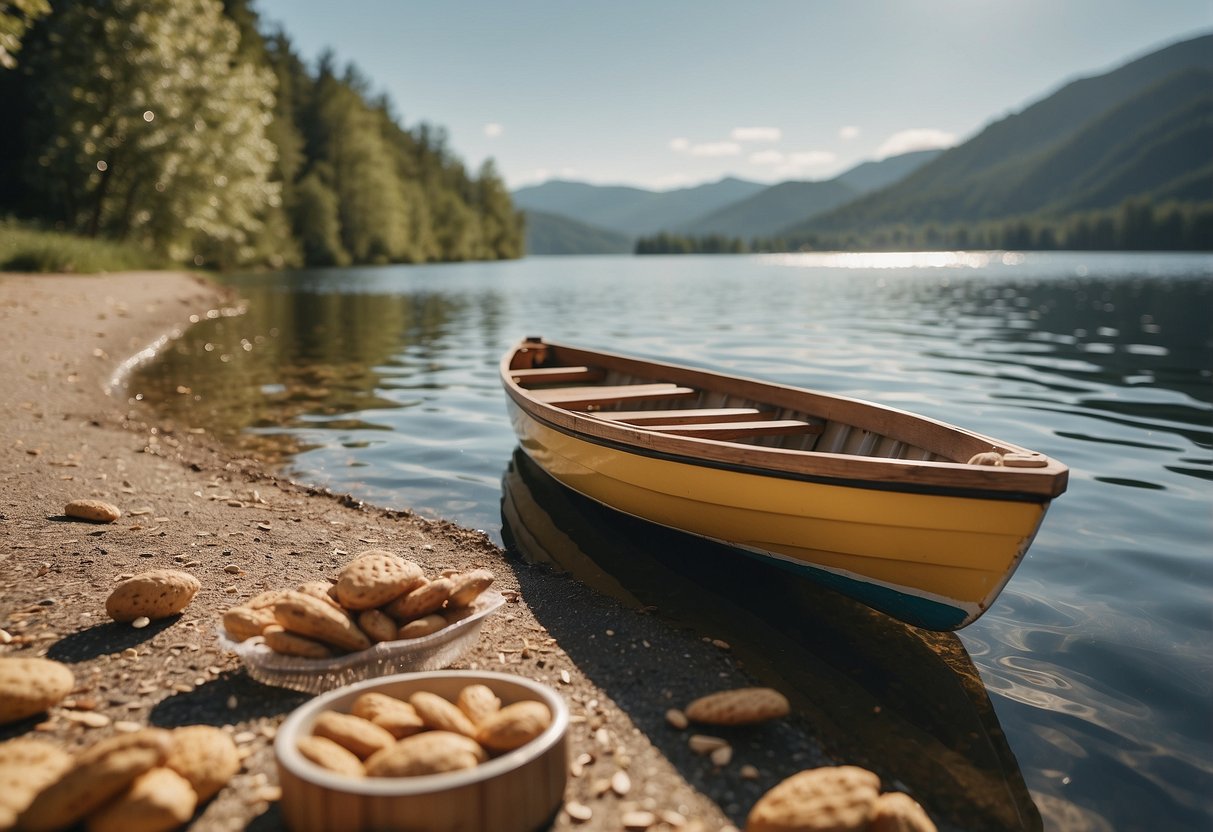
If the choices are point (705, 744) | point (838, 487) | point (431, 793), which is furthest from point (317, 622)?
point (838, 487)

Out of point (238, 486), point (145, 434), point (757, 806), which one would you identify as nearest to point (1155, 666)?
point (757, 806)

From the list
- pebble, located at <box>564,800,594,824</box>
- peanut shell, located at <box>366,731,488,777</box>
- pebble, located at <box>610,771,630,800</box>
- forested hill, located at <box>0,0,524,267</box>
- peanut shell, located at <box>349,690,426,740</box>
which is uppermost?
forested hill, located at <box>0,0,524,267</box>

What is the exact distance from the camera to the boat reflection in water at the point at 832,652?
13.8ft

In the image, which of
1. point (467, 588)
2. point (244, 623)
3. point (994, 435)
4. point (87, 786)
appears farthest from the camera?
point (994, 435)

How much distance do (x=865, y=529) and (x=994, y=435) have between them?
7.95 m

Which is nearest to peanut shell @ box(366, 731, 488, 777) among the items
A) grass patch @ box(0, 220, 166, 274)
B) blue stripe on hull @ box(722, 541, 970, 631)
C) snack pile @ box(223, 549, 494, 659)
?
snack pile @ box(223, 549, 494, 659)

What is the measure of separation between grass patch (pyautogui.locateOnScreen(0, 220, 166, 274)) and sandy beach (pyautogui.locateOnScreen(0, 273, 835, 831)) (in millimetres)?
19693

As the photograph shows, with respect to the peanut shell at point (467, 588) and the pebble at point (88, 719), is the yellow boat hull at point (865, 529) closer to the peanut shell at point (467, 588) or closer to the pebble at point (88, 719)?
the peanut shell at point (467, 588)

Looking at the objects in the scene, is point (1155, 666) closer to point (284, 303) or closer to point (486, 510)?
point (486, 510)

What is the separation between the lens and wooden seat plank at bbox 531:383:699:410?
9258 mm

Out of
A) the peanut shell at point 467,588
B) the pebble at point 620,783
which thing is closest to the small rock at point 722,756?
the pebble at point 620,783

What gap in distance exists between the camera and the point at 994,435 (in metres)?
12.0

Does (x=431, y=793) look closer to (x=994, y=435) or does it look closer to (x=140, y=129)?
(x=994, y=435)

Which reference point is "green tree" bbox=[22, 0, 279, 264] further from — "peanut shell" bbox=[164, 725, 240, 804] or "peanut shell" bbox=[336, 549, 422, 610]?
"peanut shell" bbox=[164, 725, 240, 804]
